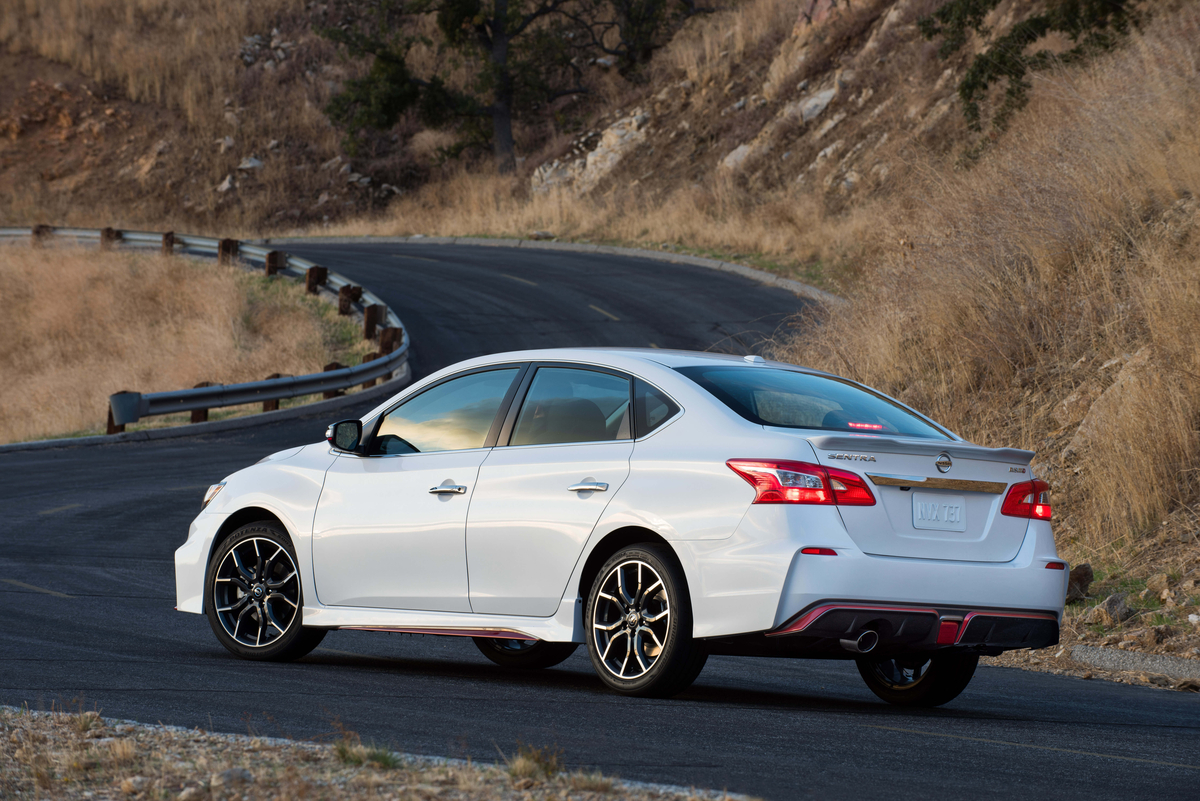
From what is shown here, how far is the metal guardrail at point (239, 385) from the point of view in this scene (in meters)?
18.8

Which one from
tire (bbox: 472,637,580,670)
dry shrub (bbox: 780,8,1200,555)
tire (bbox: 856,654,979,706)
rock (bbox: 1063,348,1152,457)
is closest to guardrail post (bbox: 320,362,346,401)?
dry shrub (bbox: 780,8,1200,555)

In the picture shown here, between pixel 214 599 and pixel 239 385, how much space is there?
11930mm

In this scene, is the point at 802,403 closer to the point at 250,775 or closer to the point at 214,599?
the point at 250,775

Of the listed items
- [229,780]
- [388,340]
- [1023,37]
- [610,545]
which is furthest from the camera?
[1023,37]

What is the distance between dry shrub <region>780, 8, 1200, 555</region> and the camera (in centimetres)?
1034

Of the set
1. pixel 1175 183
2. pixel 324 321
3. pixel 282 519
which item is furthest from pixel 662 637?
pixel 324 321

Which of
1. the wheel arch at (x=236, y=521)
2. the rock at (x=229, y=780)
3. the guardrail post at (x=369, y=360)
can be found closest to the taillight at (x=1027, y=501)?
the rock at (x=229, y=780)

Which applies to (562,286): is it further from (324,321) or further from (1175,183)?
(1175,183)

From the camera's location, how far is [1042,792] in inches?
194

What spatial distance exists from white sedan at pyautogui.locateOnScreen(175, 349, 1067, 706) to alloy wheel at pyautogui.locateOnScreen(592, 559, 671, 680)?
1 centimetres

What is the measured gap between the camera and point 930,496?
6184mm

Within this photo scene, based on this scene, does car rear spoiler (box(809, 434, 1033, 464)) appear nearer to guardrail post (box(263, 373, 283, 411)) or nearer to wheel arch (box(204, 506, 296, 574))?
wheel arch (box(204, 506, 296, 574))

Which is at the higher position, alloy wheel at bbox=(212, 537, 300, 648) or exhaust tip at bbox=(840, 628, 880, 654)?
exhaust tip at bbox=(840, 628, 880, 654)

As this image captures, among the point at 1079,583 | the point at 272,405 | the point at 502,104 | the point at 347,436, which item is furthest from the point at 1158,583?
the point at 502,104
